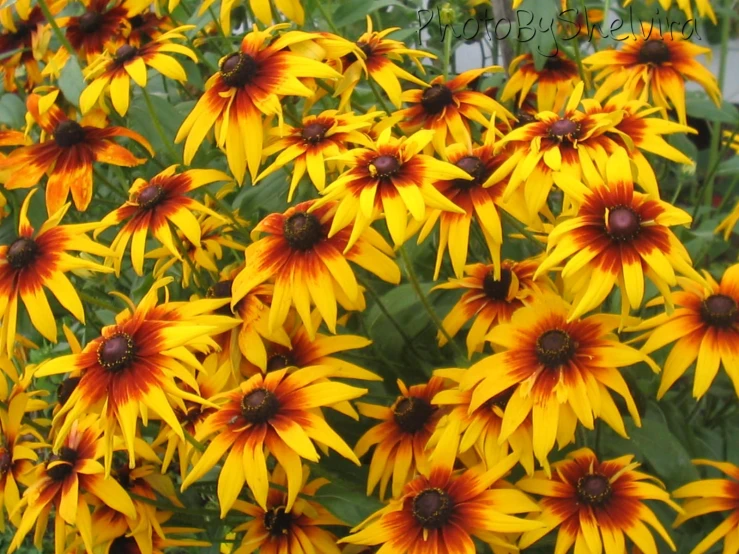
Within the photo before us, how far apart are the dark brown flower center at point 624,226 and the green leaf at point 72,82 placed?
0.61 meters

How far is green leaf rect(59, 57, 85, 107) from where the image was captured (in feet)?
3.26

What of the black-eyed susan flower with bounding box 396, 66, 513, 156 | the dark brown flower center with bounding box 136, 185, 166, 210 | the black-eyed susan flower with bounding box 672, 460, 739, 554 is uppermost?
the dark brown flower center with bounding box 136, 185, 166, 210

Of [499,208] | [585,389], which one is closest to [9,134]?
[499,208]

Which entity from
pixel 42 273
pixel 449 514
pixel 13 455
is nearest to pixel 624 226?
pixel 449 514

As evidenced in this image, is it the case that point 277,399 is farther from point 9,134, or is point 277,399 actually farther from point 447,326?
point 9,134

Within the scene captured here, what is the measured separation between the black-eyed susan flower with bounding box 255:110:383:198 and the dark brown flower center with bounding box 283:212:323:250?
38 millimetres

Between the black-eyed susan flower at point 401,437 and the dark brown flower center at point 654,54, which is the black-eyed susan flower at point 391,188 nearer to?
the black-eyed susan flower at point 401,437

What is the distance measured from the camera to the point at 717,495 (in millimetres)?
751

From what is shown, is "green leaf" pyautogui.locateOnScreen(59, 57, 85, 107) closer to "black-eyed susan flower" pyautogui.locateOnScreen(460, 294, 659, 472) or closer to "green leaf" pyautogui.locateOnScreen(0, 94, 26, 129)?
"green leaf" pyautogui.locateOnScreen(0, 94, 26, 129)

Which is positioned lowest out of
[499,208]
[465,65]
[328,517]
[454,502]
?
[465,65]

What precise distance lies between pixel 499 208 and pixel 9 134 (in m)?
0.64

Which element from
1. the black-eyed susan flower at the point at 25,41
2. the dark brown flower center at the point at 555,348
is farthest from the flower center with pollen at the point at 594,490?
the black-eyed susan flower at the point at 25,41

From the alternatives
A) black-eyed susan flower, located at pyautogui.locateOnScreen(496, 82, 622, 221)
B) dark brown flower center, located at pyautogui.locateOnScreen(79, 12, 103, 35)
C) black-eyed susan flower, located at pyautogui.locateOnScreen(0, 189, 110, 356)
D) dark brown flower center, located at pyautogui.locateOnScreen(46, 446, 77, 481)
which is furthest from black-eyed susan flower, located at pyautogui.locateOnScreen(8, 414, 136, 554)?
dark brown flower center, located at pyautogui.locateOnScreen(79, 12, 103, 35)

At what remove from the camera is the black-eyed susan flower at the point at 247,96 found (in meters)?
0.86
